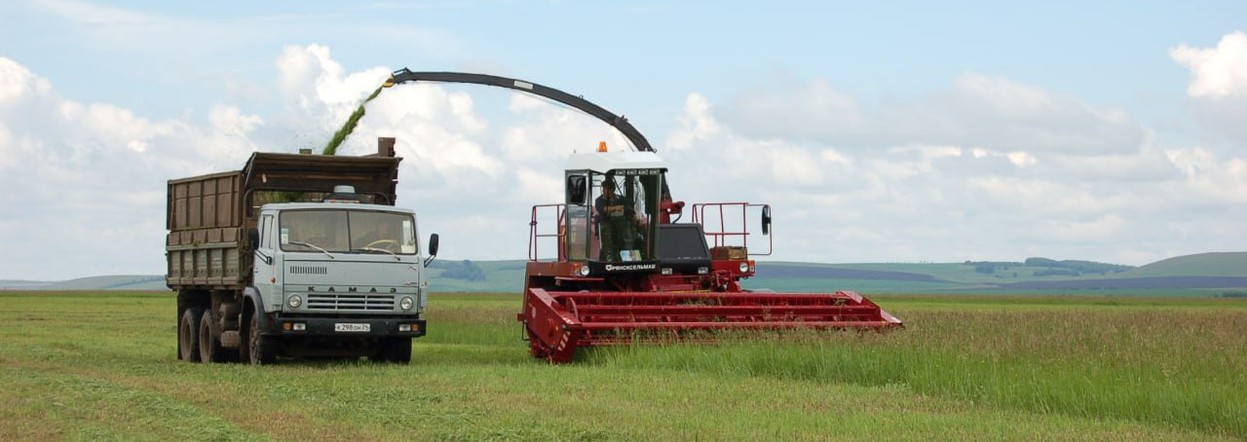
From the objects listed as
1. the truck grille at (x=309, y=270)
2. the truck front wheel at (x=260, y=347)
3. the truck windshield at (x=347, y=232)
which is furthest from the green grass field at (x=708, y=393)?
the truck windshield at (x=347, y=232)

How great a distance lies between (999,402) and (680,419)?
3.66 m

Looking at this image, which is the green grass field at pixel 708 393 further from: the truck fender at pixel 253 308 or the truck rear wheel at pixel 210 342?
the truck rear wheel at pixel 210 342

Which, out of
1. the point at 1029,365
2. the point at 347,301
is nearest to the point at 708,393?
the point at 1029,365

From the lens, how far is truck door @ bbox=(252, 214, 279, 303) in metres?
21.5

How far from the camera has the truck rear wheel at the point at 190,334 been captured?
25.4 metres

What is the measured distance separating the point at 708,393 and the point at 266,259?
8.23 m

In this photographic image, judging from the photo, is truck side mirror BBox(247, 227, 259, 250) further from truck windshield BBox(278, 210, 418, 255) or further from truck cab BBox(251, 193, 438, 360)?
truck windshield BBox(278, 210, 418, 255)

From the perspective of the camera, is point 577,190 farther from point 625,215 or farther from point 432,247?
point 432,247

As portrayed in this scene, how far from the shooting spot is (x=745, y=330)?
22156 mm

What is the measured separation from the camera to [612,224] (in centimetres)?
2495

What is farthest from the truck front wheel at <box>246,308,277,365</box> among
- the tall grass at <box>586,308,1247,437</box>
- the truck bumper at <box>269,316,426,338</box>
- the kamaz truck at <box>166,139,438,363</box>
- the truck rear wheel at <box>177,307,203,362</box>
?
the tall grass at <box>586,308,1247,437</box>

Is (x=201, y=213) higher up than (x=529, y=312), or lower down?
higher up

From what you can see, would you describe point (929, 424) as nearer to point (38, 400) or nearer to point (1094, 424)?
point (1094, 424)

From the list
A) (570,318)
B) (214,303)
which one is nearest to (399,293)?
(570,318)
